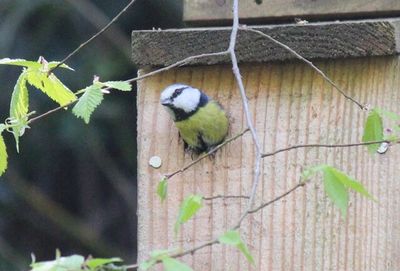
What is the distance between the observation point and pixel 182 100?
6.33 ft

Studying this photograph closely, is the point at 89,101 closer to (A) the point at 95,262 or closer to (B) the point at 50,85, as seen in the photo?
(B) the point at 50,85

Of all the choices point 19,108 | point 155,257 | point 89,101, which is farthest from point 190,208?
point 19,108

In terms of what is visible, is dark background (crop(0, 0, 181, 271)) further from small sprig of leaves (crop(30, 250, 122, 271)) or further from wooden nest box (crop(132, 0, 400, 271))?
small sprig of leaves (crop(30, 250, 122, 271))

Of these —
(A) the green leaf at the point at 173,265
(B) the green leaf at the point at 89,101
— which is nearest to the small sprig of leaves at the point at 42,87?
(B) the green leaf at the point at 89,101

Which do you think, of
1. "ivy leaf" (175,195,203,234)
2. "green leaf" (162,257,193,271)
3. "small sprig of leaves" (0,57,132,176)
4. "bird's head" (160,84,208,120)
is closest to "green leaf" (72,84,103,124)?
"small sprig of leaves" (0,57,132,176)

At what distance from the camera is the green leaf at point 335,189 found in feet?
4.85

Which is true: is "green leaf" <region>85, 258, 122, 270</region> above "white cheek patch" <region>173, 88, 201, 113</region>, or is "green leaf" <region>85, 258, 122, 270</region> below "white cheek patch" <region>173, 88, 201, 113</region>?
below

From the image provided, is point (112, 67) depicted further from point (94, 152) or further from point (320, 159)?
point (320, 159)

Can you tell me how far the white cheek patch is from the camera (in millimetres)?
1932

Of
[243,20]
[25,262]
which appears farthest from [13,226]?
[243,20]

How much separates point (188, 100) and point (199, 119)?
0.13 feet

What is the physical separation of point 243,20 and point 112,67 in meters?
2.07

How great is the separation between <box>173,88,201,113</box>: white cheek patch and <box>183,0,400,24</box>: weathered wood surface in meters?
0.20

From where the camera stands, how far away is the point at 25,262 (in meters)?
4.52
